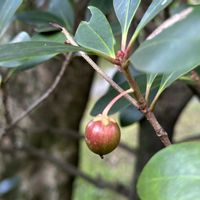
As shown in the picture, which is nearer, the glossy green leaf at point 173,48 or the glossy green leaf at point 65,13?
the glossy green leaf at point 173,48

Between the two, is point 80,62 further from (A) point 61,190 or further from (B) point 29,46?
(B) point 29,46

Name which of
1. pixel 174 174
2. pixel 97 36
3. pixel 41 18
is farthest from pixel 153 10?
pixel 41 18

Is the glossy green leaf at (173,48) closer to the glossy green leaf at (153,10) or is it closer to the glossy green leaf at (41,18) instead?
the glossy green leaf at (153,10)

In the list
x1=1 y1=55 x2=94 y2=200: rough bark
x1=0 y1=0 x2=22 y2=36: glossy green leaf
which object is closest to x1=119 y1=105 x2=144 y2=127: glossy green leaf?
x1=0 y1=0 x2=22 y2=36: glossy green leaf

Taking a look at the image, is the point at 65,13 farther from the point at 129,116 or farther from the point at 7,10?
the point at 7,10

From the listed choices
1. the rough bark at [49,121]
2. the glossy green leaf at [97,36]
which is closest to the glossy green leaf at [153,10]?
the glossy green leaf at [97,36]

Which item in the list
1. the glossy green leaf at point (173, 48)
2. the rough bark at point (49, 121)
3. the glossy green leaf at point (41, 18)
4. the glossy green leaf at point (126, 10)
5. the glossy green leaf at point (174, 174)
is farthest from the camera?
the rough bark at point (49, 121)

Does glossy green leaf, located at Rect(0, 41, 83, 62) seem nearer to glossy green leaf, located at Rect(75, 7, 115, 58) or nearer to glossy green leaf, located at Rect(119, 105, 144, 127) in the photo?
glossy green leaf, located at Rect(75, 7, 115, 58)

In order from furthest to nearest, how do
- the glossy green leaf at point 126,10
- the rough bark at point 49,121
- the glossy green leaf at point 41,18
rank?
the rough bark at point 49,121
the glossy green leaf at point 41,18
the glossy green leaf at point 126,10

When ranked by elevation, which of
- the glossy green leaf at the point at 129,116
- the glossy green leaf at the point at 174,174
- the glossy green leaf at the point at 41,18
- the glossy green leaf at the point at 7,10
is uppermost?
the glossy green leaf at the point at 7,10
